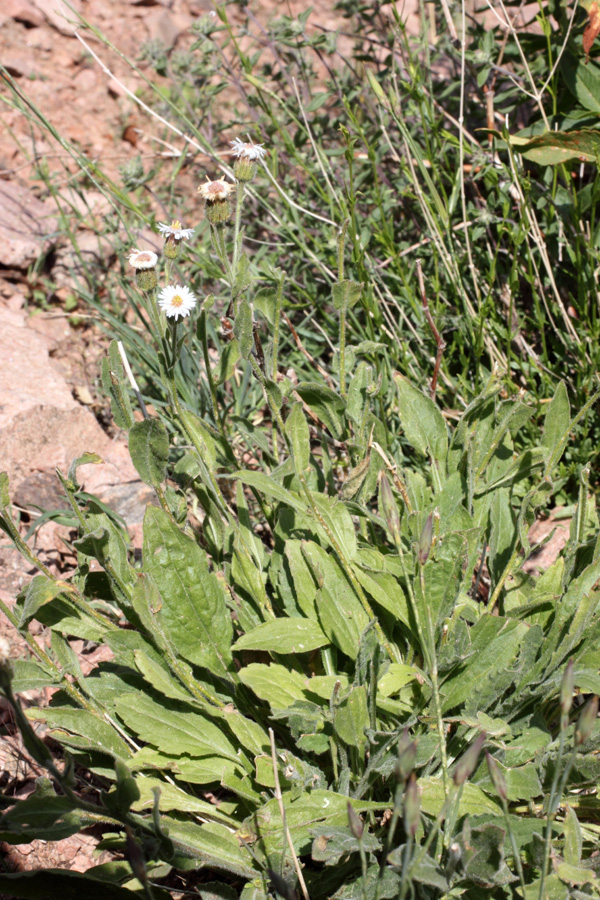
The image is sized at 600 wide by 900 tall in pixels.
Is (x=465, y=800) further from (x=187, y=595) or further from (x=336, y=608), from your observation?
(x=187, y=595)

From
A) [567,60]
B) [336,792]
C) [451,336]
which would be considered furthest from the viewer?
[451,336]

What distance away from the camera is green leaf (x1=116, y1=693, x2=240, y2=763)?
5.87 feet

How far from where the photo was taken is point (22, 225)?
150 inches

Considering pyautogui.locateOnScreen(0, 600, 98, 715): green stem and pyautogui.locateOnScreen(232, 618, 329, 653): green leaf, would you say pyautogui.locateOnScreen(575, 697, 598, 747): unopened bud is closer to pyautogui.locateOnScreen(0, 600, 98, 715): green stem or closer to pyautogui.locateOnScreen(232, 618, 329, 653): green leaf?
pyautogui.locateOnScreen(232, 618, 329, 653): green leaf

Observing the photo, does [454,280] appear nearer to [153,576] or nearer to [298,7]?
[153,576]

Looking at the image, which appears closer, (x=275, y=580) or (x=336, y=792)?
(x=336, y=792)

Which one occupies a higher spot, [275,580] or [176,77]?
[176,77]

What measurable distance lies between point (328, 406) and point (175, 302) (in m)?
0.59

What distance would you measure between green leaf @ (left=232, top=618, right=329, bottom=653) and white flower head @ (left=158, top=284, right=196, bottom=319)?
785 millimetres

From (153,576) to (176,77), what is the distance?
12.0 ft

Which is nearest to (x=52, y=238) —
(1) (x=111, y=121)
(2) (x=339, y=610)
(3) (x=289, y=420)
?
(1) (x=111, y=121)

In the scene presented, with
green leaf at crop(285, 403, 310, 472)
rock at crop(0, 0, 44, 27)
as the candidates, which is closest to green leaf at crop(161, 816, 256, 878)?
green leaf at crop(285, 403, 310, 472)

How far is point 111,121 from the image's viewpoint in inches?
182

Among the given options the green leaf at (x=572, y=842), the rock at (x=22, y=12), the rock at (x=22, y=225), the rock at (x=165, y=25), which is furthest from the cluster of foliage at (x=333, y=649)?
the rock at (x=22, y=12)
